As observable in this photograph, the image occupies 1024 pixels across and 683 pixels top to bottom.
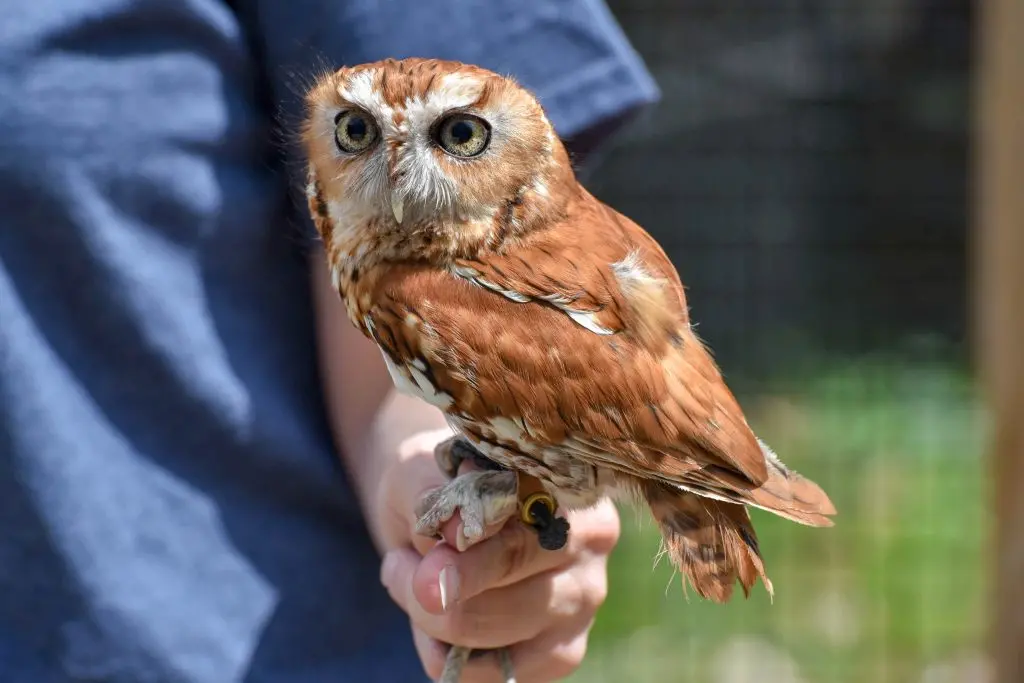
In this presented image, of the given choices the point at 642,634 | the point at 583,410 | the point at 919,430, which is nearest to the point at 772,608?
the point at 642,634

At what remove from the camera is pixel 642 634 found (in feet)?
10.5

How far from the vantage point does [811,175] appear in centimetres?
475

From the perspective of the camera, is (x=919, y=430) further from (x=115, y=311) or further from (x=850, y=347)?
(x=115, y=311)

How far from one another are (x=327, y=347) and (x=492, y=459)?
0.30m

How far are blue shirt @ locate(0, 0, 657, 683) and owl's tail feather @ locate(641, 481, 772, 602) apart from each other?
15.1 inches

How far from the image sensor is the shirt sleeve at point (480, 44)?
1.20 m

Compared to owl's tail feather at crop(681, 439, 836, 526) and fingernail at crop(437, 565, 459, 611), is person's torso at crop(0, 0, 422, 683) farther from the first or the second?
owl's tail feather at crop(681, 439, 836, 526)

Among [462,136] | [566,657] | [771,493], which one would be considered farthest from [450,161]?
[566,657]

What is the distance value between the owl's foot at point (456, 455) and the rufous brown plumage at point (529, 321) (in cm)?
5

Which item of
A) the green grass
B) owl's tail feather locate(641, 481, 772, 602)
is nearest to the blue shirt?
owl's tail feather locate(641, 481, 772, 602)

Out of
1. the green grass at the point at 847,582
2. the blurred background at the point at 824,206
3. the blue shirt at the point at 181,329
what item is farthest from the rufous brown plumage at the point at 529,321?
the blurred background at the point at 824,206

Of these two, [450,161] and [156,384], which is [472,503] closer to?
[450,161]

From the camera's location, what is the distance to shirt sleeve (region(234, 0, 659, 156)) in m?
1.20

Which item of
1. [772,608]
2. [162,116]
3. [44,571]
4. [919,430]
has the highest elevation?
[162,116]
